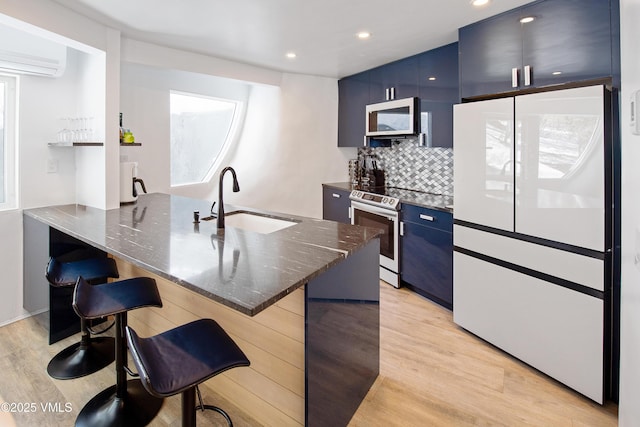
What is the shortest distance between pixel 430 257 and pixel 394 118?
4.93ft

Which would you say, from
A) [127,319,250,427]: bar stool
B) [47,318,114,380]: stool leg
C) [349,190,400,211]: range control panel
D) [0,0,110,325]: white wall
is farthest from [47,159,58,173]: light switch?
[349,190,400,211]: range control panel

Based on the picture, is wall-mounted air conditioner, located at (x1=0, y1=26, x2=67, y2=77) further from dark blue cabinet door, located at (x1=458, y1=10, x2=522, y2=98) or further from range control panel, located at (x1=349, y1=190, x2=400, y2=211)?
dark blue cabinet door, located at (x1=458, y1=10, x2=522, y2=98)

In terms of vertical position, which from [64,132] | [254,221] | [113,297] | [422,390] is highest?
[64,132]

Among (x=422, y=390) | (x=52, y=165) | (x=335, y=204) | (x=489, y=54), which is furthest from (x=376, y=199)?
(x=52, y=165)

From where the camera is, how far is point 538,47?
2.21m

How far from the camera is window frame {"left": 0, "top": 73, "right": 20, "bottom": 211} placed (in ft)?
8.64

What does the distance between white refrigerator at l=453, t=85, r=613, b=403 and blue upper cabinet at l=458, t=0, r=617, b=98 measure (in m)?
0.23

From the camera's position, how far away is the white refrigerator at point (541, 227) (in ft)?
6.06

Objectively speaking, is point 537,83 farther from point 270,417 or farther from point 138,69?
point 138,69

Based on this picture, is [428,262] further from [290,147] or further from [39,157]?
[39,157]

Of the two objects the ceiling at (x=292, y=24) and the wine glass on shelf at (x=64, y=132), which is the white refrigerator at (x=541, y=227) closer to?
the ceiling at (x=292, y=24)

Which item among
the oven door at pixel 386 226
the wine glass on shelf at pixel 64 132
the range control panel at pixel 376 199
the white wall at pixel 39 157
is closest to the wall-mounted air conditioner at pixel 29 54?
the white wall at pixel 39 157

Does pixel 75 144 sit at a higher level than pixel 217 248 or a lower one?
higher

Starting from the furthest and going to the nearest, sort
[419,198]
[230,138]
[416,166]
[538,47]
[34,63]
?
[230,138] → [416,166] → [419,198] → [34,63] → [538,47]
